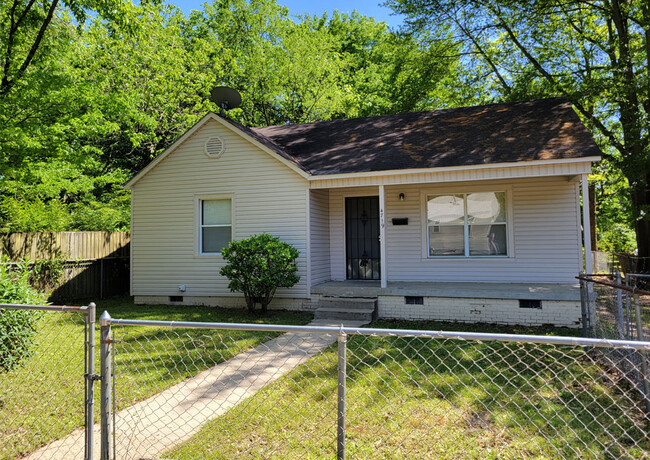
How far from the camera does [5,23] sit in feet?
38.1

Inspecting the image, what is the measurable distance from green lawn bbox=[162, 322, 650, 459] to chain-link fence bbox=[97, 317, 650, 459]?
0.04ft

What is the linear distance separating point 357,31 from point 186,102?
48.2 ft

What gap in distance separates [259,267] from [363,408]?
17.0 feet

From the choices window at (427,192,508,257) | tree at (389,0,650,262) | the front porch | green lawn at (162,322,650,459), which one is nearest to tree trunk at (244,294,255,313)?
the front porch

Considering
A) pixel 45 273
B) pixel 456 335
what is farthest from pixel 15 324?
pixel 45 273

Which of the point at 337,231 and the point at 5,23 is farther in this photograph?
the point at 5,23

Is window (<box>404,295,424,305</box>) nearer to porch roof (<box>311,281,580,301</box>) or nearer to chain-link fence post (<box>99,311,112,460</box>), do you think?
porch roof (<box>311,281,580,301</box>)

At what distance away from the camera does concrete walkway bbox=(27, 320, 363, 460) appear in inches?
135

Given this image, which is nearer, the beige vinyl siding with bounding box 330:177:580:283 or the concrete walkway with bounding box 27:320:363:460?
the concrete walkway with bounding box 27:320:363:460

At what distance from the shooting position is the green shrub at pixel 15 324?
14.6 feet

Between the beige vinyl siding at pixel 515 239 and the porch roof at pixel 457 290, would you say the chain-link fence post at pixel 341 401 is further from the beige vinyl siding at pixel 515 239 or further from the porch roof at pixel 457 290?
the beige vinyl siding at pixel 515 239

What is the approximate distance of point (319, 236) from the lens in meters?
10.3

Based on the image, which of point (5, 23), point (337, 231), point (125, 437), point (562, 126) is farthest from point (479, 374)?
point (5, 23)

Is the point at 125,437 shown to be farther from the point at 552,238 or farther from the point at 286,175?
the point at 552,238
